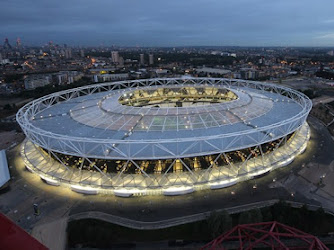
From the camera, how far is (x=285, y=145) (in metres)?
51.5

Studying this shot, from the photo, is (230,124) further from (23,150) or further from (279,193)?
(23,150)

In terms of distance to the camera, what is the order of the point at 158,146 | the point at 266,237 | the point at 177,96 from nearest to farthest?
the point at 266,237
the point at 158,146
the point at 177,96

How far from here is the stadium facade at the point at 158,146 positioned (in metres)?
38.8

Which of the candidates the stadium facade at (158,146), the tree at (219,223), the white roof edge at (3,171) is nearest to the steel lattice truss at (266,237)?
the tree at (219,223)

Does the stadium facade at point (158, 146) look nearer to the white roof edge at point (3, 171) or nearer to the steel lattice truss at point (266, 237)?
the white roof edge at point (3, 171)

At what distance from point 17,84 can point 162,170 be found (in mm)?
153739

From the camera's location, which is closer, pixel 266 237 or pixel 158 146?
pixel 266 237

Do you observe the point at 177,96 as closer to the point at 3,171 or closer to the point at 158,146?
the point at 158,146

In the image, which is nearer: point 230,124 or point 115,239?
point 115,239

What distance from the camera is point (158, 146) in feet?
123

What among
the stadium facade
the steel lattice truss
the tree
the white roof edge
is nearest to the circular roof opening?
the stadium facade

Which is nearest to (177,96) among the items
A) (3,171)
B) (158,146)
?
(158,146)

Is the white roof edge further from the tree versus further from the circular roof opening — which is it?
the tree

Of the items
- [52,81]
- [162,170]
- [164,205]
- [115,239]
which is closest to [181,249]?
[164,205]
